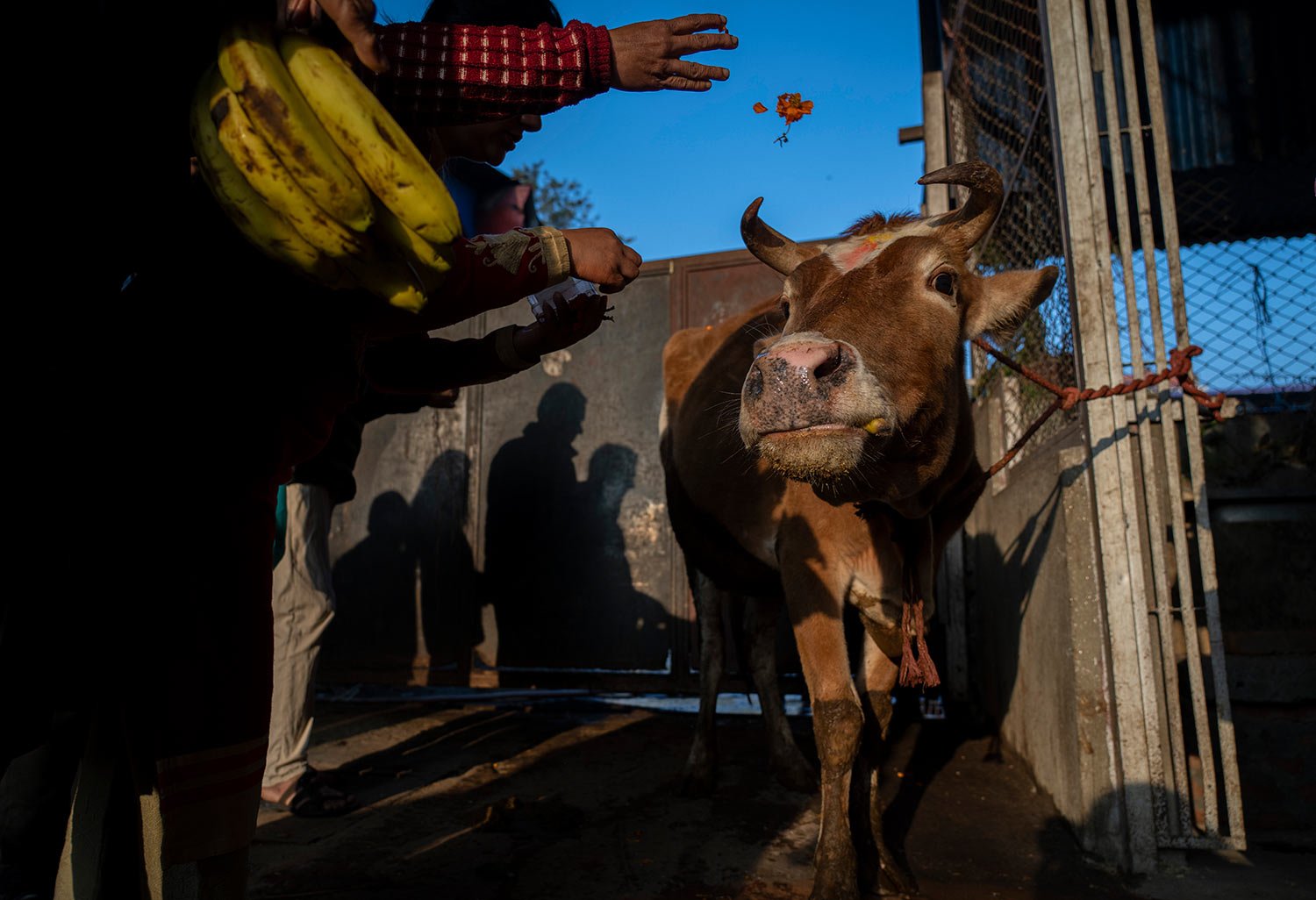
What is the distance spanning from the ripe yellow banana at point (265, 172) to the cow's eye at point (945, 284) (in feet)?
7.21

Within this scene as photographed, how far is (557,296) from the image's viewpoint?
6.07 feet

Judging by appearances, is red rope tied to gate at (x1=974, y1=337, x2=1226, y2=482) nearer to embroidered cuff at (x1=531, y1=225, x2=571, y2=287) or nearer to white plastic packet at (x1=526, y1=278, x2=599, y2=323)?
white plastic packet at (x1=526, y1=278, x2=599, y2=323)

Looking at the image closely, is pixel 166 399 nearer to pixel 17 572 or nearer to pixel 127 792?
pixel 17 572

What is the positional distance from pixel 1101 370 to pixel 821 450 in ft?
5.81

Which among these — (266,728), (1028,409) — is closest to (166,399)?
(266,728)

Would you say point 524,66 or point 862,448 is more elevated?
point 524,66

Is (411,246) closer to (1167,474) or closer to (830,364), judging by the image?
(830,364)

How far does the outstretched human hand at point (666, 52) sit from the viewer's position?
1.53m

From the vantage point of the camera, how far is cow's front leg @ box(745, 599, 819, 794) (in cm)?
430

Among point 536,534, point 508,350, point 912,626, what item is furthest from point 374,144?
point 536,534

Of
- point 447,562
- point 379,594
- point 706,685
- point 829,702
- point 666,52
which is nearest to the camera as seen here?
point 666,52

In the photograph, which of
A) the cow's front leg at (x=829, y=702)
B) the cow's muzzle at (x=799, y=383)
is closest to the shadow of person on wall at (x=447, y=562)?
the cow's front leg at (x=829, y=702)

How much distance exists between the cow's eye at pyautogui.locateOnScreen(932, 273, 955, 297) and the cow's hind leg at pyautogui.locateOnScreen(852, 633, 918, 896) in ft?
4.54

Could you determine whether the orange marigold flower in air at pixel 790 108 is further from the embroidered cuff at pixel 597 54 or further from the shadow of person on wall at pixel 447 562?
the shadow of person on wall at pixel 447 562
